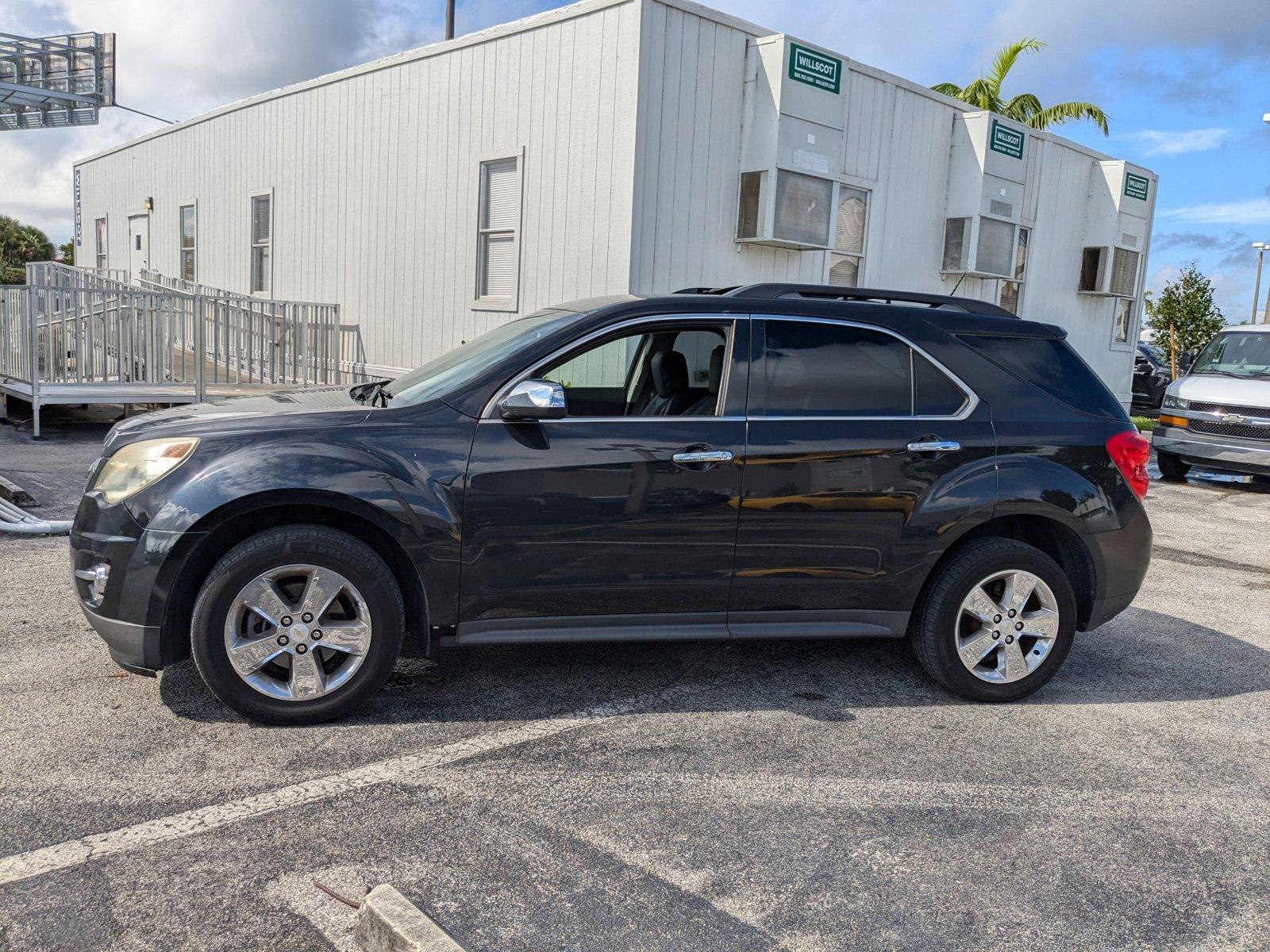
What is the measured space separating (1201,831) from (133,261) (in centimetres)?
2140

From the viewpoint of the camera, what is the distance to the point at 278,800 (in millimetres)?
3445

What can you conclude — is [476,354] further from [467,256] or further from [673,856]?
[467,256]

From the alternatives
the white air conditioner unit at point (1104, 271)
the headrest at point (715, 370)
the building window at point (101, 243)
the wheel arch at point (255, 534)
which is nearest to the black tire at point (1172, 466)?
the white air conditioner unit at point (1104, 271)

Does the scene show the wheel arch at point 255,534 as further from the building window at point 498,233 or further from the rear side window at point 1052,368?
the building window at point 498,233

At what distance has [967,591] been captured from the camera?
462 cm

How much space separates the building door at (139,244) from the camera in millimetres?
19828

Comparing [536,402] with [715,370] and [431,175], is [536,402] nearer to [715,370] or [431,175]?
[715,370]

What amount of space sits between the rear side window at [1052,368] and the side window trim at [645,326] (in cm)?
108

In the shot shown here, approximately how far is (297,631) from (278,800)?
69 centimetres

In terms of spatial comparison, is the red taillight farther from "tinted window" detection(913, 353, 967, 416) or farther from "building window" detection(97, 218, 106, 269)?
"building window" detection(97, 218, 106, 269)

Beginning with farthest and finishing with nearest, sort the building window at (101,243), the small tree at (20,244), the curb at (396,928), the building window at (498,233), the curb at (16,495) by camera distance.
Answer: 1. the small tree at (20,244)
2. the building window at (101,243)
3. the building window at (498,233)
4. the curb at (16,495)
5. the curb at (396,928)

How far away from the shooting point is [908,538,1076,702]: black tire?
15.1 feet

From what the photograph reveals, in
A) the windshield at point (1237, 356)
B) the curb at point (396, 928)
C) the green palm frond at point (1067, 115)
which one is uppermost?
the green palm frond at point (1067, 115)

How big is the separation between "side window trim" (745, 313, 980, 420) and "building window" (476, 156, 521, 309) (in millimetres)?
7246
